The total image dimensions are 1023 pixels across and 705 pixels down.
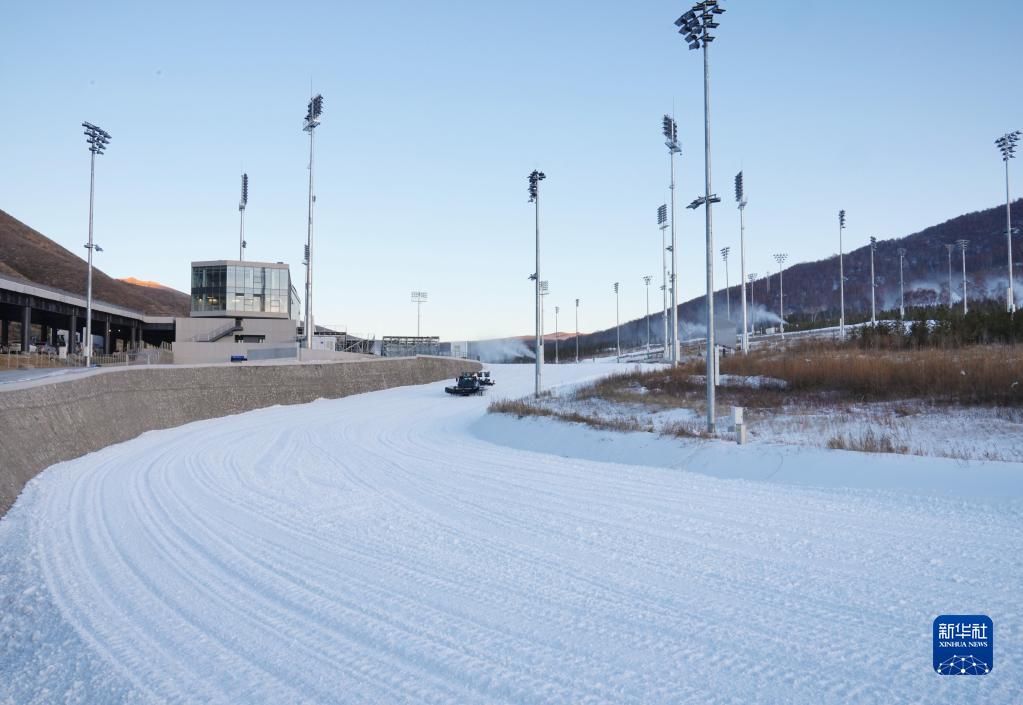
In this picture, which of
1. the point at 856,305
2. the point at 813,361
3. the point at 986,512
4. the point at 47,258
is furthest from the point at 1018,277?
the point at 47,258

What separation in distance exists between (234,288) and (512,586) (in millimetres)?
69879

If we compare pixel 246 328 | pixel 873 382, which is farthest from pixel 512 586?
pixel 246 328

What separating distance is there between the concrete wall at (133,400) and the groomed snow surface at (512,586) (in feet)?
3.04

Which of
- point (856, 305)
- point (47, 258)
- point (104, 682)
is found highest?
point (47, 258)

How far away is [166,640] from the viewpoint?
486 centimetres

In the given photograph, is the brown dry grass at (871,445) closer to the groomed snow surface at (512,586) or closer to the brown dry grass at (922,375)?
the groomed snow surface at (512,586)

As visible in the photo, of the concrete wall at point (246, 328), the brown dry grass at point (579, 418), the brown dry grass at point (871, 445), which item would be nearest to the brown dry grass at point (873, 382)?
the brown dry grass at point (579, 418)

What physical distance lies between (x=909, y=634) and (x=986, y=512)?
182 inches

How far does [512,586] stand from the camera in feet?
19.3

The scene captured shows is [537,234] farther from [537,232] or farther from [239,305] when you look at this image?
[239,305]

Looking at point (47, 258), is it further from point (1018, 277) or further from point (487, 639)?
point (1018, 277)

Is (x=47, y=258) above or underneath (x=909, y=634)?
above

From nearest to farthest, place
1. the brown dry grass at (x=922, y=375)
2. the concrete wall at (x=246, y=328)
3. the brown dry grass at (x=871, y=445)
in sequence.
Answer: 1. the brown dry grass at (x=871, y=445)
2. the brown dry grass at (x=922, y=375)
3. the concrete wall at (x=246, y=328)

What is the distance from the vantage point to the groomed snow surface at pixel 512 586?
415cm
